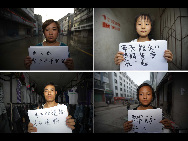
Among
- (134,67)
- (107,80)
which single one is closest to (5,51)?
(107,80)

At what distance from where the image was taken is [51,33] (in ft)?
8.76

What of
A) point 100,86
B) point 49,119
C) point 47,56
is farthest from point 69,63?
point 49,119

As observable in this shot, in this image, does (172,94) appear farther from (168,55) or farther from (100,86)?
(100,86)

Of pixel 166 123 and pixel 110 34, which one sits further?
pixel 110 34

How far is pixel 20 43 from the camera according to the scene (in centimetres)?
282

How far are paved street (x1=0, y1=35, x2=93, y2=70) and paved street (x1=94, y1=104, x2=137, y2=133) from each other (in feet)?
2.17

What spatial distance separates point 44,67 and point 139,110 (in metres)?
1.43

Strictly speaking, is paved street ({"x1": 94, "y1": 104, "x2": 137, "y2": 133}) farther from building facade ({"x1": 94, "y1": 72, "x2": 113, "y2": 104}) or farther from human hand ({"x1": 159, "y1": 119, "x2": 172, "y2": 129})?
human hand ({"x1": 159, "y1": 119, "x2": 172, "y2": 129})

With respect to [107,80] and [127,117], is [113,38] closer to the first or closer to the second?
[107,80]

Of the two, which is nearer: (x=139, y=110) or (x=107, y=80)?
(x=139, y=110)

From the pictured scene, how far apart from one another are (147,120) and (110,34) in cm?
133

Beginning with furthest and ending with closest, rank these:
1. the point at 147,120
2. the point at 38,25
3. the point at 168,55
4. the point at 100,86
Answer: the point at 100,86 → the point at 38,25 → the point at 147,120 → the point at 168,55

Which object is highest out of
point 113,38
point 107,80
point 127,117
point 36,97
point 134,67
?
point 113,38

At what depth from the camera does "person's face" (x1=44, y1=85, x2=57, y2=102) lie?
2682 mm
